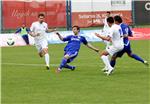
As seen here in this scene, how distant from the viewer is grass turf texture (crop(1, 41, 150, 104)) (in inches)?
475

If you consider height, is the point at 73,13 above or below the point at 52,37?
above

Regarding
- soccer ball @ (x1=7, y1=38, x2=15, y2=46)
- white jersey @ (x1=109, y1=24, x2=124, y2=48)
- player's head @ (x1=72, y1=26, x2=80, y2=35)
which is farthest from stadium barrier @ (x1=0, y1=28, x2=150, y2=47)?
white jersey @ (x1=109, y1=24, x2=124, y2=48)

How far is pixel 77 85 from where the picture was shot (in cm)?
1448

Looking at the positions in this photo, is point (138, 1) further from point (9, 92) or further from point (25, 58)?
point (9, 92)

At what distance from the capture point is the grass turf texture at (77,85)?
12.1m

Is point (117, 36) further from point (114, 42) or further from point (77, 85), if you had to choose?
point (77, 85)

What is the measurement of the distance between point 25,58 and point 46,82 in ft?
29.9

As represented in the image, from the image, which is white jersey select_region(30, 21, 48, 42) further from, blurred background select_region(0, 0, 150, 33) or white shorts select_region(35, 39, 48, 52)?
blurred background select_region(0, 0, 150, 33)

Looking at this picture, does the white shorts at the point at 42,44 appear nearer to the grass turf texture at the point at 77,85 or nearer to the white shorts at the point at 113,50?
the grass turf texture at the point at 77,85

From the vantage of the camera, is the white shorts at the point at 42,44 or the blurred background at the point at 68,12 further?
the blurred background at the point at 68,12

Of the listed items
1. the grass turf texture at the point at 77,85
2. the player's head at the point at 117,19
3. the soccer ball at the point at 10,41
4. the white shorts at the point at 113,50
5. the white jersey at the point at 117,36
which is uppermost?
the player's head at the point at 117,19

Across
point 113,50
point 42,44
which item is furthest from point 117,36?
point 42,44

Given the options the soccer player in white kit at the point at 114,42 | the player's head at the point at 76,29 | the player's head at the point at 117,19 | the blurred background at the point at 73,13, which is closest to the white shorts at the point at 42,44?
the player's head at the point at 76,29

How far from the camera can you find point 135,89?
13562 millimetres
